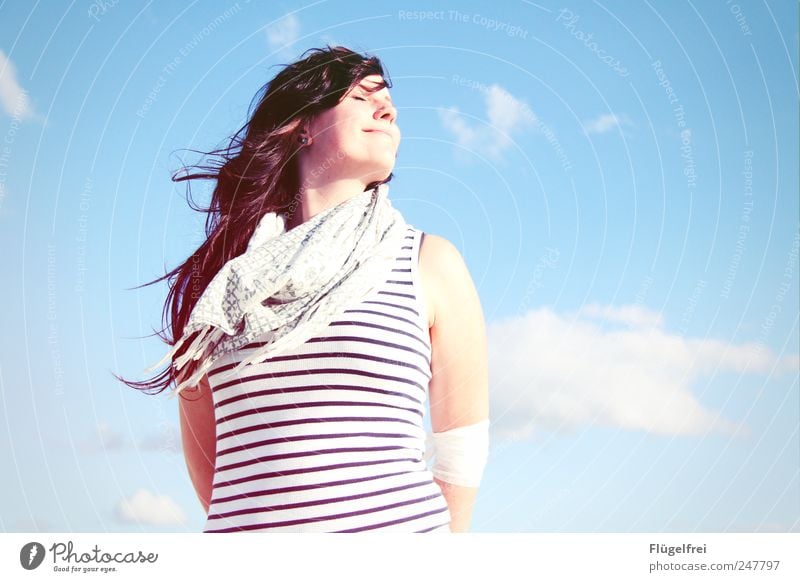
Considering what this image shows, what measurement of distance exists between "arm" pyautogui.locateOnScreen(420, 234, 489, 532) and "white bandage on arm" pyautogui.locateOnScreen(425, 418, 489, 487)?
0.02 m

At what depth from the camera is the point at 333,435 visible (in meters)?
1.42

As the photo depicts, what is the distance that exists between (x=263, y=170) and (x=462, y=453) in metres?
0.87

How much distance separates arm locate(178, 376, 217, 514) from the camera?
1732 mm

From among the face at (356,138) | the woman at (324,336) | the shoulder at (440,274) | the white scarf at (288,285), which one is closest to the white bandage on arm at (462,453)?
the woman at (324,336)

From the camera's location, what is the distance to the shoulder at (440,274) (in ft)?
5.28

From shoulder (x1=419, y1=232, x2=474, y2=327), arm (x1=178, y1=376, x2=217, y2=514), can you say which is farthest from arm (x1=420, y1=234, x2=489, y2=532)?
arm (x1=178, y1=376, x2=217, y2=514)

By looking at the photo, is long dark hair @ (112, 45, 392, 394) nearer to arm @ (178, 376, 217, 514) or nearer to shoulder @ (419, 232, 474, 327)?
arm @ (178, 376, 217, 514)

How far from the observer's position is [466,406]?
5.45ft
